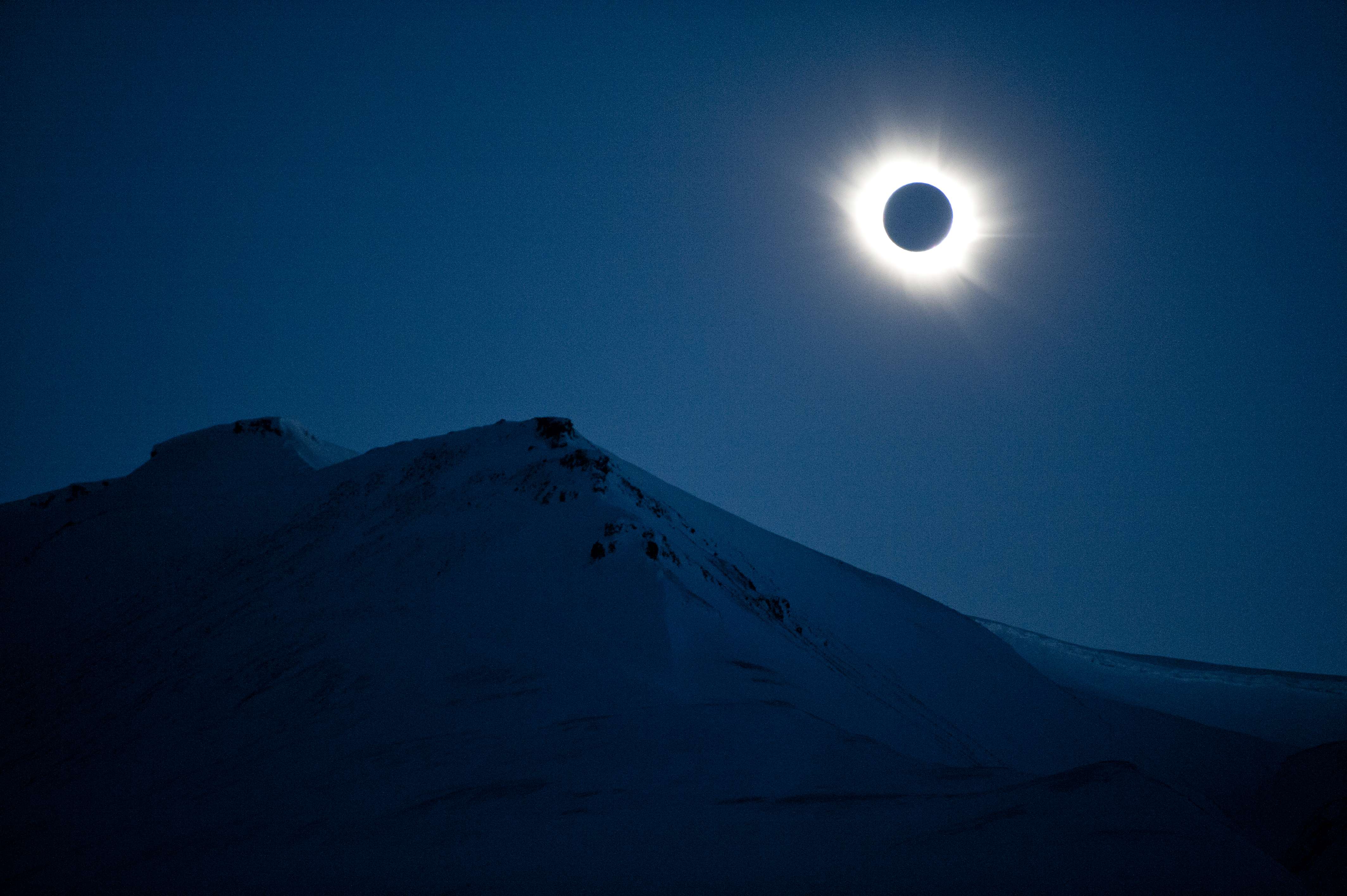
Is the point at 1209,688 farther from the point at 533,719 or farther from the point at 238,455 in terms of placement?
the point at 238,455

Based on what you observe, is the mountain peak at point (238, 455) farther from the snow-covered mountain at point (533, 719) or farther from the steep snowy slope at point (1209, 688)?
the steep snowy slope at point (1209, 688)

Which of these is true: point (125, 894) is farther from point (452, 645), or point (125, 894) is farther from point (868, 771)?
point (868, 771)

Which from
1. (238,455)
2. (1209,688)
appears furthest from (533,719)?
(1209,688)

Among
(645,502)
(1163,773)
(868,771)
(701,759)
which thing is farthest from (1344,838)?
(1163,773)

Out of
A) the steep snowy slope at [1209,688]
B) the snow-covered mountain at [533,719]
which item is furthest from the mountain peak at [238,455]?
the steep snowy slope at [1209,688]

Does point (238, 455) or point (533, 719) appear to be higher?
point (238, 455)

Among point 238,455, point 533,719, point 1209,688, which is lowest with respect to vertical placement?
point 1209,688

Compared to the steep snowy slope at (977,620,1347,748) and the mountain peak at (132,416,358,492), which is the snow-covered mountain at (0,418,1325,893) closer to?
the mountain peak at (132,416,358,492)

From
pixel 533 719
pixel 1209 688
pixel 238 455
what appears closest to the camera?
pixel 533 719
